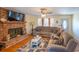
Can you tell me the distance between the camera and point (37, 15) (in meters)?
1.16

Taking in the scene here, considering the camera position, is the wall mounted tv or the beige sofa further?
the wall mounted tv

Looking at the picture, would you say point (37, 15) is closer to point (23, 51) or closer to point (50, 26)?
point (50, 26)

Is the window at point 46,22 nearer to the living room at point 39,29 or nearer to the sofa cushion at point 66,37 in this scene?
the living room at point 39,29

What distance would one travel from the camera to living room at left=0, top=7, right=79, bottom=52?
1.10m

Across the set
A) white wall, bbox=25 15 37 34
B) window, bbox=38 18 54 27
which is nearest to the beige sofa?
window, bbox=38 18 54 27

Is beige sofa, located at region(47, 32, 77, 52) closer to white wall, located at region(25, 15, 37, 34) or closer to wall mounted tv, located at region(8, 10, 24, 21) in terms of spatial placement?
white wall, located at region(25, 15, 37, 34)

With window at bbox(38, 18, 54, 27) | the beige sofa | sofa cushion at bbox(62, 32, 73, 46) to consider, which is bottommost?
the beige sofa

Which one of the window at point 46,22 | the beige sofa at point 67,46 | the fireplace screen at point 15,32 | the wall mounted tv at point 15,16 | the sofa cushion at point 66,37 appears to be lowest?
the beige sofa at point 67,46

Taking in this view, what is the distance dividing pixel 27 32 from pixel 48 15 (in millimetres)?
334

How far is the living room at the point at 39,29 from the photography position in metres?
1.10

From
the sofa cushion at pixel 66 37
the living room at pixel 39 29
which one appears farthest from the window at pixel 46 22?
the sofa cushion at pixel 66 37
